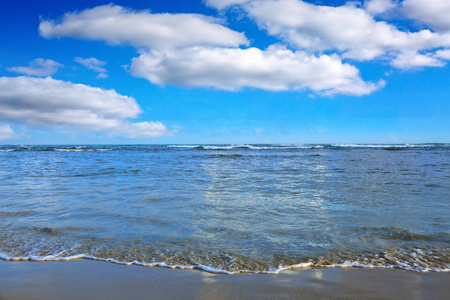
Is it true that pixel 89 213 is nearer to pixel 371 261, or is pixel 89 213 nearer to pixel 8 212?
pixel 8 212

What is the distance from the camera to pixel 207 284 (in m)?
2.94

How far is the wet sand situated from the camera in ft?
8.93

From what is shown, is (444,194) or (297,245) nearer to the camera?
(297,245)

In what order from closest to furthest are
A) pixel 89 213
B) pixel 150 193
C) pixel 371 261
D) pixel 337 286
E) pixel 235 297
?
pixel 235 297 < pixel 337 286 < pixel 371 261 < pixel 89 213 < pixel 150 193

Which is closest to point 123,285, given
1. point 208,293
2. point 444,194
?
point 208,293

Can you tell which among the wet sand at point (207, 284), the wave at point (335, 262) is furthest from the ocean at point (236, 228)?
the wet sand at point (207, 284)

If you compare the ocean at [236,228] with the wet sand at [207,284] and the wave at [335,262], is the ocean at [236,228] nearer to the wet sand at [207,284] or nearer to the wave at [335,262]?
the wave at [335,262]

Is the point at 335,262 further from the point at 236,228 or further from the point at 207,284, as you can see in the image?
the point at 236,228

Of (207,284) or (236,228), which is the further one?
(236,228)

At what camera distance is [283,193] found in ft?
24.9

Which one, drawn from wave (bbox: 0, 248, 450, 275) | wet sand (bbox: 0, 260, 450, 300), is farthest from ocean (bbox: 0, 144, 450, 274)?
wet sand (bbox: 0, 260, 450, 300)

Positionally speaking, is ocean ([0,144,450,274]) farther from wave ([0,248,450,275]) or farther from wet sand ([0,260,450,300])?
wet sand ([0,260,450,300])

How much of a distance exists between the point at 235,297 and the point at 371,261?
185 cm

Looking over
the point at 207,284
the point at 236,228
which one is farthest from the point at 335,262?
the point at 236,228
